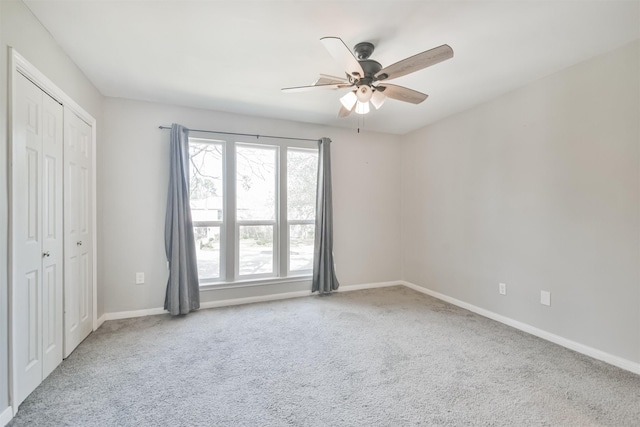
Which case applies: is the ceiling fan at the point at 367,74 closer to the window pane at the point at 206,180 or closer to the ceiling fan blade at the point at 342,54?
the ceiling fan blade at the point at 342,54

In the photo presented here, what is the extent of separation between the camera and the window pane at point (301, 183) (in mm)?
4082

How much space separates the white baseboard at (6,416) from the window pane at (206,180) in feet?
7.20

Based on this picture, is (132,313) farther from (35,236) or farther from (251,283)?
(35,236)

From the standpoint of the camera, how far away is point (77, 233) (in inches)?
99.5

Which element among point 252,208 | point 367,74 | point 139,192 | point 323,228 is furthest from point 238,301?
point 367,74

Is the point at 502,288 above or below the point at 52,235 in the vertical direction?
below

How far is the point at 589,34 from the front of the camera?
2.04 m

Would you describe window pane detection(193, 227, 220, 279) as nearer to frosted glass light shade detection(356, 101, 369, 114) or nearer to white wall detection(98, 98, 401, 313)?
white wall detection(98, 98, 401, 313)

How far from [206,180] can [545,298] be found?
3915 mm

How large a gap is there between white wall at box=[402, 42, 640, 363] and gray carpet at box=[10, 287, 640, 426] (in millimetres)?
384

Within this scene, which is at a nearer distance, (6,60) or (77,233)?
(6,60)

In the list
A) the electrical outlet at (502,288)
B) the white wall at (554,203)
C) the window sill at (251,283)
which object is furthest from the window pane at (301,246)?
the electrical outlet at (502,288)

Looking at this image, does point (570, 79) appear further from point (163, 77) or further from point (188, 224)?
point (188, 224)

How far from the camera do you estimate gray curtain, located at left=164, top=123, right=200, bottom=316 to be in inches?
127
